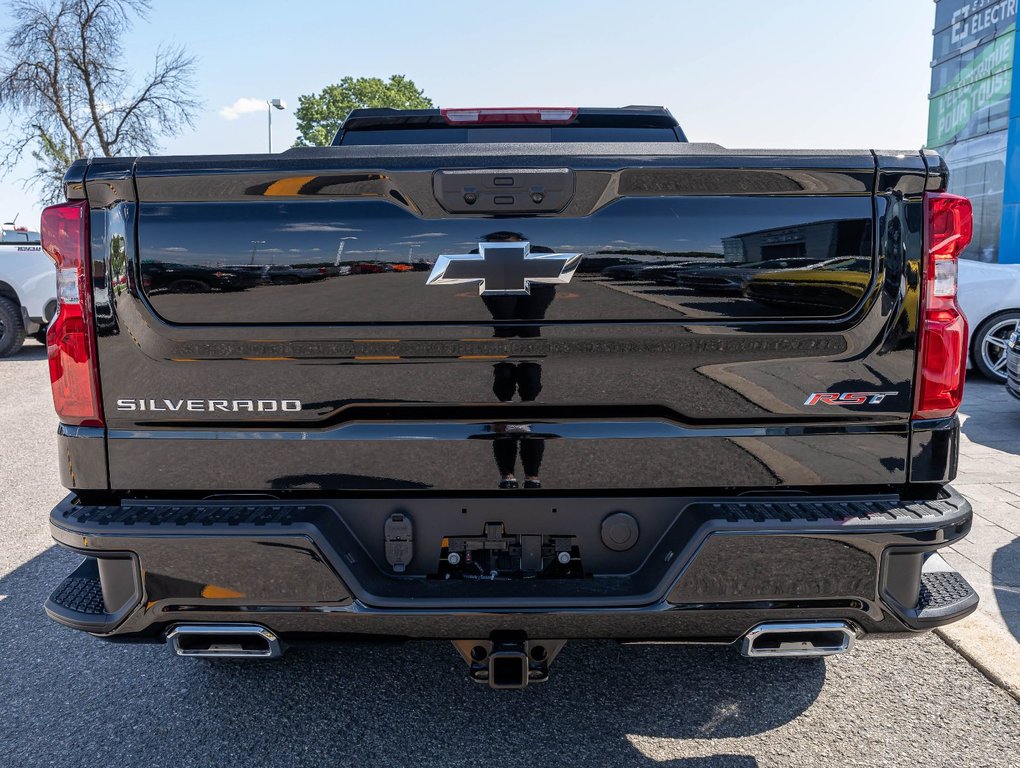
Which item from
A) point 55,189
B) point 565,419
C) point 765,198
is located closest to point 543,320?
point 565,419

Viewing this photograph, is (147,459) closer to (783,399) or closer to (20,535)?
(783,399)

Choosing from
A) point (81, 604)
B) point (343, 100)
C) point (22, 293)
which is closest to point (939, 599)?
point (81, 604)

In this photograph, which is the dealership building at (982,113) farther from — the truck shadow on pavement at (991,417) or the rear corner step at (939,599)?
the rear corner step at (939,599)

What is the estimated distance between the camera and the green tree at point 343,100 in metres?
53.2

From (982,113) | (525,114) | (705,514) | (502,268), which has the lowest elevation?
(705,514)

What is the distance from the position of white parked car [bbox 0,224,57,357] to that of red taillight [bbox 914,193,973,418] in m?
12.3

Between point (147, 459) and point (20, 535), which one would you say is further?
point (20, 535)

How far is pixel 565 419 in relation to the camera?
7.21 ft

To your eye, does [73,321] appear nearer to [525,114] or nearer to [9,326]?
[525,114]

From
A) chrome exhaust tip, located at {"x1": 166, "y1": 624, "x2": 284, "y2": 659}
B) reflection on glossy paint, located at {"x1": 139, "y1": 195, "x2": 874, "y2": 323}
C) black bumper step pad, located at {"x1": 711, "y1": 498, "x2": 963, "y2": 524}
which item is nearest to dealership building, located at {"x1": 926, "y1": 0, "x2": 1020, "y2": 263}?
black bumper step pad, located at {"x1": 711, "y1": 498, "x2": 963, "y2": 524}

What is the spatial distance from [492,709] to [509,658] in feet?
2.55

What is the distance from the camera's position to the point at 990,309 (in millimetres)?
8984

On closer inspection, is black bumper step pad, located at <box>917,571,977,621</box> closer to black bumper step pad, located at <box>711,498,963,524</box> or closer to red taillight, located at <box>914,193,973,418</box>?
black bumper step pad, located at <box>711,498,963,524</box>

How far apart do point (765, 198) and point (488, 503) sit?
111 centimetres
